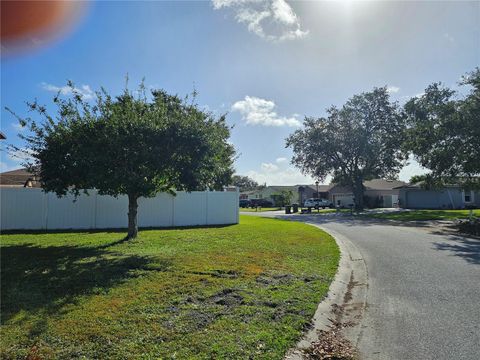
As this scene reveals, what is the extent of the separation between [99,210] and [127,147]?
25.9 feet

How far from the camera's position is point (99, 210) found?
1722 cm

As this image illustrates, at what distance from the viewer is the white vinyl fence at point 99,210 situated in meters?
15.8

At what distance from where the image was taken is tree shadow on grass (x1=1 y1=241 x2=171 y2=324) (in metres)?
5.81

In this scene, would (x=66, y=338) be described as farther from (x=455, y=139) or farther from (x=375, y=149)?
(x=375, y=149)

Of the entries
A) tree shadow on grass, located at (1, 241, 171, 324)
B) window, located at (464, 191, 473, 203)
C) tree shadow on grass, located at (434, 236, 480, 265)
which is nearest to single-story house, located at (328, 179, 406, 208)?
window, located at (464, 191, 473, 203)

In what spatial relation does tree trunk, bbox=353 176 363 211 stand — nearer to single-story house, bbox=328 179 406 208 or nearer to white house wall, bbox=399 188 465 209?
white house wall, bbox=399 188 465 209

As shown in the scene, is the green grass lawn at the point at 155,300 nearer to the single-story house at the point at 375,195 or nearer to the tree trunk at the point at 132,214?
the tree trunk at the point at 132,214

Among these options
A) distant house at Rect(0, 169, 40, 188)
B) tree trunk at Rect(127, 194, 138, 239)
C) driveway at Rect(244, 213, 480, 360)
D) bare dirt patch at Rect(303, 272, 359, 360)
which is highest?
distant house at Rect(0, 169, 40, 188)

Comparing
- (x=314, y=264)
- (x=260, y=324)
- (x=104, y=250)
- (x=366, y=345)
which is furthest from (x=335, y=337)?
(x=104, y=250)

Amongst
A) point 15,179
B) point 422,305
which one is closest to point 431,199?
point 422,305

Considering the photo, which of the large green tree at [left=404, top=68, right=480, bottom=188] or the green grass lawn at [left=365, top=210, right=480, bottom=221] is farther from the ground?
the large green tree at [left=404, top=68, right=480, bottom=188]

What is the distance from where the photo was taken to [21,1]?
539cm

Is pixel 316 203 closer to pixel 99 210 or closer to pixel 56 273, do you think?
pixel 99 210

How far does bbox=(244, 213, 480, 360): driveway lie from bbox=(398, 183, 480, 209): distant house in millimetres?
39938
